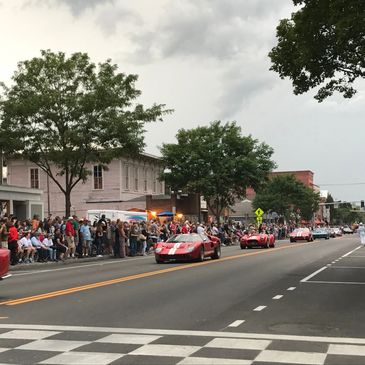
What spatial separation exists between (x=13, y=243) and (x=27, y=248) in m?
1.23

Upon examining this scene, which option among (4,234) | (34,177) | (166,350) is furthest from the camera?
(34,177)

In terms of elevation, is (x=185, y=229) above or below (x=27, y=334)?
above

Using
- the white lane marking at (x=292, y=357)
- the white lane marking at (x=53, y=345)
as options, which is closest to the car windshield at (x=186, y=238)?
the white lane marking at (x=53, y=345)

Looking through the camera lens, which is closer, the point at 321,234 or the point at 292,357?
the point at 292,357

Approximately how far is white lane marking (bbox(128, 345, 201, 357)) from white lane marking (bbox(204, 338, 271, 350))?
296mm

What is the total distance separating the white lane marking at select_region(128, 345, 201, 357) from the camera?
675cm

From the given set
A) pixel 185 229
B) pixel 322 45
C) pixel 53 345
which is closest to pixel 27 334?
pixel 53 345

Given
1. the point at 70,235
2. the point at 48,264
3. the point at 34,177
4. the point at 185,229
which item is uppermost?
the point at 34,177

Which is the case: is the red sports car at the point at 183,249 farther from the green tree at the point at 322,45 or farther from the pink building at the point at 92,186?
the pink building at the point at 92,186

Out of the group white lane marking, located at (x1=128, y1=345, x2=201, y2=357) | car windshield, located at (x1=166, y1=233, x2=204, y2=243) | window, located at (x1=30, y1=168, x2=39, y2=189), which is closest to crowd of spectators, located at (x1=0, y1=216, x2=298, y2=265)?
car windshield, located at (x1=166, y1=233, x2=204, y2=243)

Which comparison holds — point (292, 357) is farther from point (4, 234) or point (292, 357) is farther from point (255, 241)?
point (255, 241)

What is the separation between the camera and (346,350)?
23.0 feet

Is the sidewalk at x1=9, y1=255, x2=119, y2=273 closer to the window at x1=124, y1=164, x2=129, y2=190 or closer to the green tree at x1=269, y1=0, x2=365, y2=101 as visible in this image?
the green tree at x1=269, y1=0, x2=365, y2=101

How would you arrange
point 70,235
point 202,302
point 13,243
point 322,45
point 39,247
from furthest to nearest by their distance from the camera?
point 70,235, point 39,247, point 13,243, point 322,45, point 202,302
